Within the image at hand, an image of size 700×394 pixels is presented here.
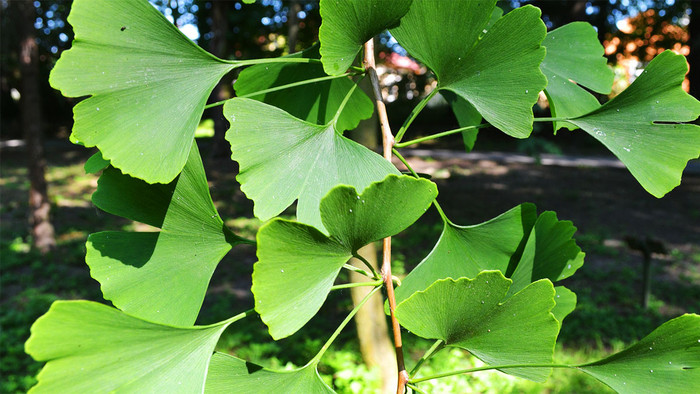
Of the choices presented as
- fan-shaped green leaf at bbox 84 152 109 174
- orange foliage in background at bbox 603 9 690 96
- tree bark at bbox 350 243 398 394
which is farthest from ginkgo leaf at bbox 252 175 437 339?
orange foliage in background at bbox 603 9 690 96

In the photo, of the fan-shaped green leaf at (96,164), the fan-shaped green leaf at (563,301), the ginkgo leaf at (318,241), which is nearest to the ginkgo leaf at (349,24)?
the ginkgo leaf at (318,241)

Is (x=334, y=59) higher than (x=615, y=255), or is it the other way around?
(x=334, y=59)

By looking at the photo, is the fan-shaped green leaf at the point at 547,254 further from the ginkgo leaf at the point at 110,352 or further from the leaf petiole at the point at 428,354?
the ginkgo leaf at the point at 110,352

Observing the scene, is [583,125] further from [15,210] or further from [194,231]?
[15,210]

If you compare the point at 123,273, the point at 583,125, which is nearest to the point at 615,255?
the point at 583,125

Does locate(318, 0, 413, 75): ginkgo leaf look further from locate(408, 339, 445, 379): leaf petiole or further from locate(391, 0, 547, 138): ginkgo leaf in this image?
locate(408, 339, 445, 379): leaf petiole

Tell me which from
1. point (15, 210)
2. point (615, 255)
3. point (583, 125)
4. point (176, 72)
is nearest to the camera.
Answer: point (176, 72)

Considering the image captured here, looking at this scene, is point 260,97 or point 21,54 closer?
point 260,97

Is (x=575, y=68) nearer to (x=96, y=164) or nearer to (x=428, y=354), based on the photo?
(x=428, y=354)
